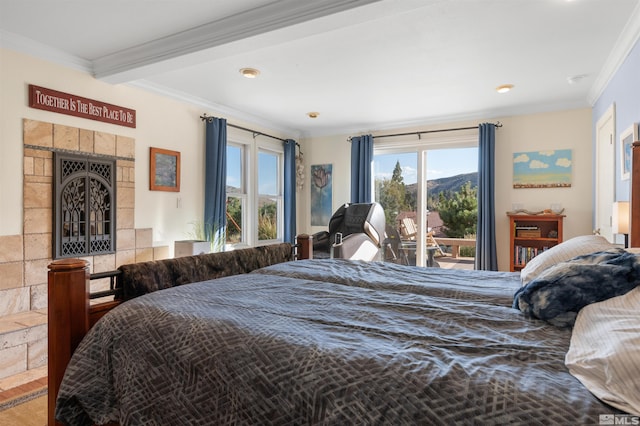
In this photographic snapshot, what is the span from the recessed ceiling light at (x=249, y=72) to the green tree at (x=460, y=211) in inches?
124

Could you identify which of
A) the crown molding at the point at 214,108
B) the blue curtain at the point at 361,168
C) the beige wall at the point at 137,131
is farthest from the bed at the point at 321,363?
the blue curtain at the point at 361,168

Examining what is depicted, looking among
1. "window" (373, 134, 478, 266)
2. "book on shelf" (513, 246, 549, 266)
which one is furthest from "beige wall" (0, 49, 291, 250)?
"book on shelf" (513, 246, 549, 266)

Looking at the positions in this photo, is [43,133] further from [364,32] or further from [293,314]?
[293,314]

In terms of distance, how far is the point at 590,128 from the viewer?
426cm

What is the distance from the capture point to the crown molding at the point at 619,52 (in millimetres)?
2477

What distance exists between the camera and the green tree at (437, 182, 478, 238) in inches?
197

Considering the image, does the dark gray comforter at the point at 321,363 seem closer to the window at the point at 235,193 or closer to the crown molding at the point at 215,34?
the crown molding at the point at 215,34

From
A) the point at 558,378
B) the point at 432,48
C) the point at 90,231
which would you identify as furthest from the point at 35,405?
the point at 432,48

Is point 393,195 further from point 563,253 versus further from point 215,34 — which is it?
point 563,253

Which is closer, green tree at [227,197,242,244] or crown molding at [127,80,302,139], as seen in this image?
crown molding at [127,80,302,139]

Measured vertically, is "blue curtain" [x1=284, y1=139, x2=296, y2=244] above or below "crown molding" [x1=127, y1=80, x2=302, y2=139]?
below

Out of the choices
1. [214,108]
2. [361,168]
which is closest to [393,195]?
[361,168]

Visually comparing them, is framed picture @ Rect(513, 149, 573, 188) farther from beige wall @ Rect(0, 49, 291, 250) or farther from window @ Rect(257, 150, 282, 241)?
beige wall @ Rect(0, 49, 291, 250)

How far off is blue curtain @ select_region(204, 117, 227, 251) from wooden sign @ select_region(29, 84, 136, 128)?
0.93 metres
